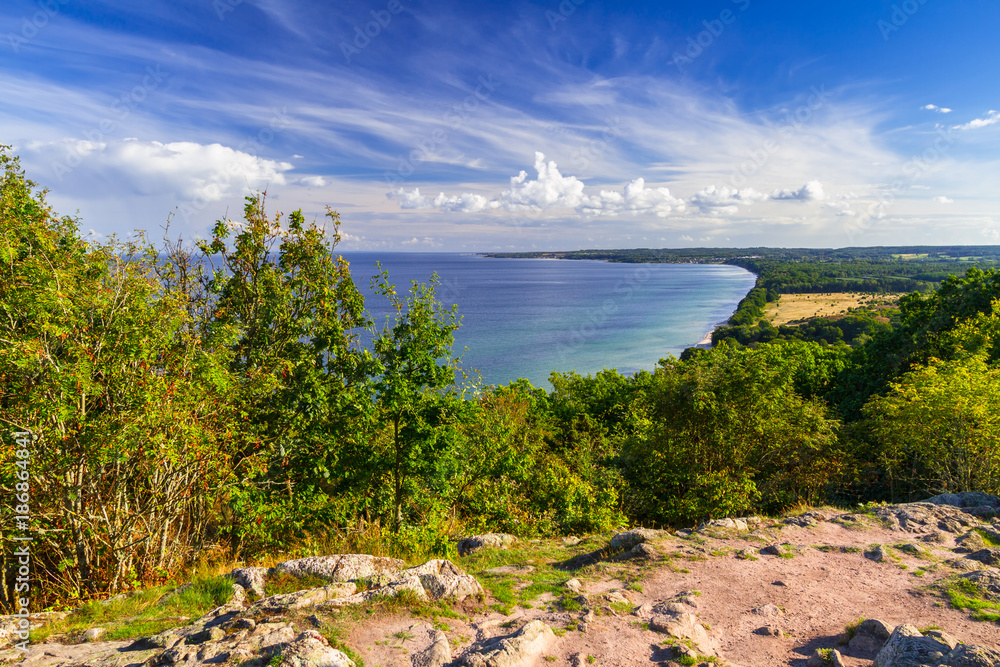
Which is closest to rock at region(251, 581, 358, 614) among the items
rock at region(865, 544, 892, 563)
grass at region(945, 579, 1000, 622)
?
grass at region(945, 579, 1000, 622)

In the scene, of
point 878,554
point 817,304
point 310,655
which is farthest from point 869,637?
point 817,304

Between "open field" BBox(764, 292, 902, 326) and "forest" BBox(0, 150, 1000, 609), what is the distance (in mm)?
95758

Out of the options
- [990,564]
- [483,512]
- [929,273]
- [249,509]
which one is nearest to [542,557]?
[483,512]

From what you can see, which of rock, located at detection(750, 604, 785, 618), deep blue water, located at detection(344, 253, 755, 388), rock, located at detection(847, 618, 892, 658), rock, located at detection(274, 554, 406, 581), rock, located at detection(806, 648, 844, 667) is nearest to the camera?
rock, located at detection(806, 648, 844, 667)

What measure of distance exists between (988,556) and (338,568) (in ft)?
37.8

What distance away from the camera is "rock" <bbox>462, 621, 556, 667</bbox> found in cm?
540

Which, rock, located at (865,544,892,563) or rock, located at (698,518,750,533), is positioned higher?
rock, located at (865,544,892,563)

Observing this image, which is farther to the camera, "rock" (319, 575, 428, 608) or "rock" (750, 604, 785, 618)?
"rock" (750, 604, 785, 618)

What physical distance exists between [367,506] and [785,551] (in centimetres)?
935

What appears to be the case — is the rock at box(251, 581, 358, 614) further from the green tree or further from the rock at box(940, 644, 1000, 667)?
the rock at box(940, 644, 1000, 667)

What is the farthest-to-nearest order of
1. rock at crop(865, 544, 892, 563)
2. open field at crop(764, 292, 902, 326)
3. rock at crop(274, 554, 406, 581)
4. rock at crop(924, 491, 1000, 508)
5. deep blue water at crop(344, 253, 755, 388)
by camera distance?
open field at crop(764, 292, 902, 326)
deep blue water at crop(344, 253, 755, 388)
rock at crop(924, 491, 1000, 508)
rock at crop(865, 544, 892, 563)
rock at crop(274, 554, 406, 581)

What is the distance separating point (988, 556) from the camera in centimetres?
891

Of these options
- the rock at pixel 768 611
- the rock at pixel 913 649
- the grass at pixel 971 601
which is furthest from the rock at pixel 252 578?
the grass at pixel 971 601

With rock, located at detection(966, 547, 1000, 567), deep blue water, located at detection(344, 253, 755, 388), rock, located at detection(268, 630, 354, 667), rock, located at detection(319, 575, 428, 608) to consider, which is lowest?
deep blue water, located at detection(344, 253, 755, 388)
